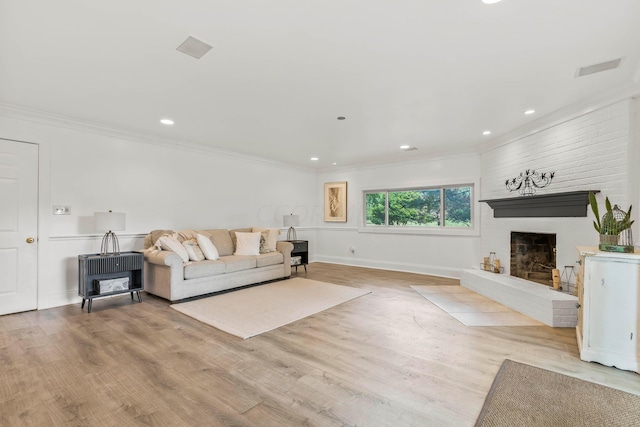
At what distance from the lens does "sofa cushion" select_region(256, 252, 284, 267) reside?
5307mm

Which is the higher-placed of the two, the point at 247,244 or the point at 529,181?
the point at 529,181

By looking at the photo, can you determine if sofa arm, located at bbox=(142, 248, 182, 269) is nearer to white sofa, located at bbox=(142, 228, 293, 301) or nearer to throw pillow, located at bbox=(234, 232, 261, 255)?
white sofa, located at bbox=(142, 228, 293, 301)

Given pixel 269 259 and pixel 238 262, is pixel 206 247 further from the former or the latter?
pixel 269 259

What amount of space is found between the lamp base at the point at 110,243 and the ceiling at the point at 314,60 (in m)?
1.63

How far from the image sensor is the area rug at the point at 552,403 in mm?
1808

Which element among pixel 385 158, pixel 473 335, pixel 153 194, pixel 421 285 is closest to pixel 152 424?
pixel 473 335

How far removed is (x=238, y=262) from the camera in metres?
4.94

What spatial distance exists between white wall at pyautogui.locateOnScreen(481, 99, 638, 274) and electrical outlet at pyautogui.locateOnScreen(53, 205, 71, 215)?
21.5 feet

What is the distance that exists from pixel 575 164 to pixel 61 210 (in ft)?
22.0

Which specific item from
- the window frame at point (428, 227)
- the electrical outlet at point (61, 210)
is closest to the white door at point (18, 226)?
the electrical outlet at point (61, 210)

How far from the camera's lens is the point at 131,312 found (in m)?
3.80

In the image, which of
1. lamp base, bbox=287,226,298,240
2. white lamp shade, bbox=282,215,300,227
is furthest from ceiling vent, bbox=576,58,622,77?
lamp base, bbox=287,226,298,240

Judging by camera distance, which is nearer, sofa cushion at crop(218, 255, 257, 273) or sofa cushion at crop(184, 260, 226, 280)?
sofa cushion at crop(184, 260, 226, 280)

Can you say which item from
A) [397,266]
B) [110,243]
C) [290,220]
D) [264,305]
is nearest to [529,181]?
[397,266]
